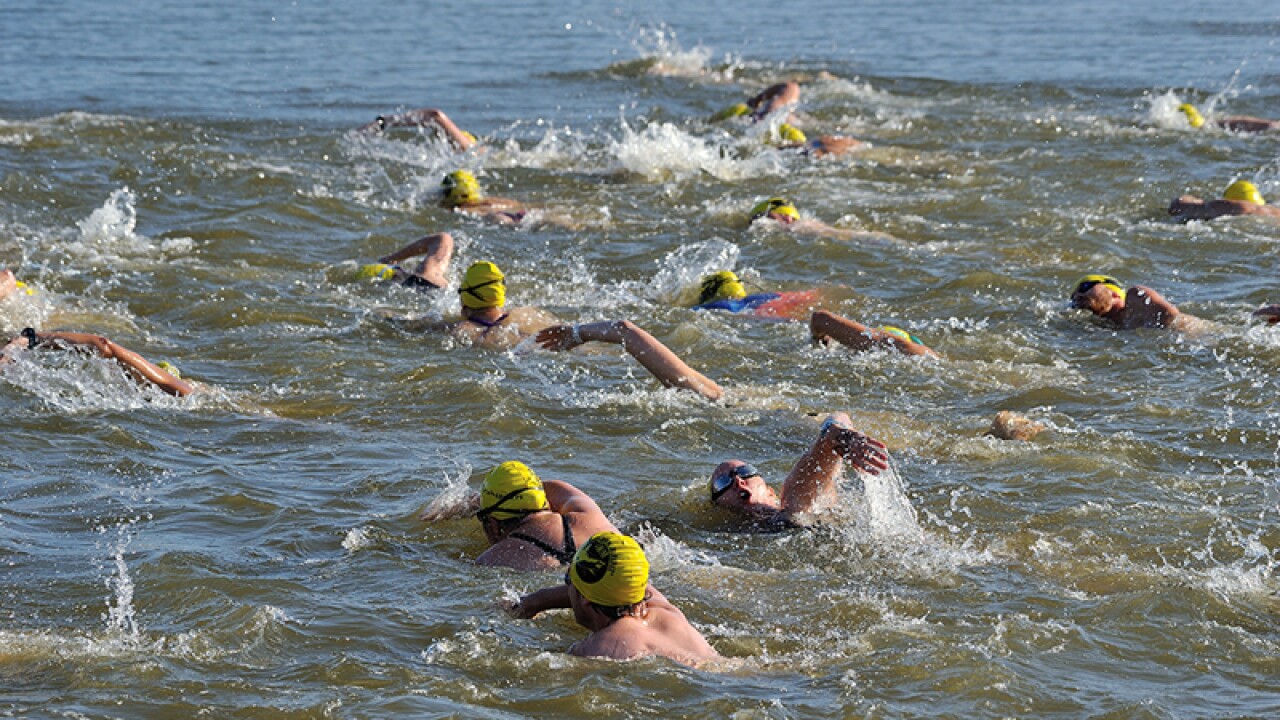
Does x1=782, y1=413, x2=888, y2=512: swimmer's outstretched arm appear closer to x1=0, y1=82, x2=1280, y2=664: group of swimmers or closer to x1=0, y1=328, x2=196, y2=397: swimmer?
x1=0, y1=82, x2=1280, y2=664: group of swimmers

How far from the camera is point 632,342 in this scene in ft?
30.9

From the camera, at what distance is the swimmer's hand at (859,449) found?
285 inches

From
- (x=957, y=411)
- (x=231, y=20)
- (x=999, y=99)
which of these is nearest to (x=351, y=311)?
(x=957, y=411)

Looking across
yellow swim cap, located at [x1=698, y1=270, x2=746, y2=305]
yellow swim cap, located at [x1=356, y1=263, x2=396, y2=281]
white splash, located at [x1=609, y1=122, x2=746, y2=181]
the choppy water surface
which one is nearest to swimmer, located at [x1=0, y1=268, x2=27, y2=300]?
the choppy water surface

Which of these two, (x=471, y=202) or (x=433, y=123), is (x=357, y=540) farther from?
(x=433, y=123)

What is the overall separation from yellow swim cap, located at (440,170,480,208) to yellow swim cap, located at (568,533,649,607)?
10.00 meters

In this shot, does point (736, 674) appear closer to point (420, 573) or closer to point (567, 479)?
point (420, 573)

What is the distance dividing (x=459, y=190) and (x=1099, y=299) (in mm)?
6904

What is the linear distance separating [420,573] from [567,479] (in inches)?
63.5

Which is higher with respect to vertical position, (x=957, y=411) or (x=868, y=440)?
(x=868, y=440)

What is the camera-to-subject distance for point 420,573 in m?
7.52

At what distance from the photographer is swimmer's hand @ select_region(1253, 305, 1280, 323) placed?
37.1 ft

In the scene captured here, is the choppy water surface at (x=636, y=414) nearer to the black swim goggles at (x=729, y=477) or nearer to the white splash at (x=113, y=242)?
the white splash at (x=113, y=242)

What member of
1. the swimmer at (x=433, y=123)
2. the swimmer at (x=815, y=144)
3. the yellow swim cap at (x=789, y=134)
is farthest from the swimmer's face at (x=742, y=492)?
the yellow swim cap at (x=789, y=134)
